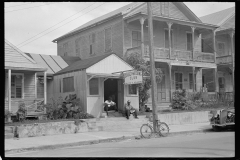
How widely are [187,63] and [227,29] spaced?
723 cm

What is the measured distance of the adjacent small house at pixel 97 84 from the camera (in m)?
18.9

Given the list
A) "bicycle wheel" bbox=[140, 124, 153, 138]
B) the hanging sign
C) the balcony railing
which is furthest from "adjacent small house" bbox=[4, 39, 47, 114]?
the balcony railing

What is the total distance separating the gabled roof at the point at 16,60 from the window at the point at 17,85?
193 centimetres

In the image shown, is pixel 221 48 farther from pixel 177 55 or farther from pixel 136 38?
pixel 136 38

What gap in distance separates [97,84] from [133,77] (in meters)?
2.35

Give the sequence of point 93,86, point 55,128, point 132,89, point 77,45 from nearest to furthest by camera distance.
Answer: point 55,128 < point 93,86 < point 132,89 < point 77,45

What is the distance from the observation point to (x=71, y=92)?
20.0 metres

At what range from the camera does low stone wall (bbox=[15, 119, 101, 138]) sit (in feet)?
49.7

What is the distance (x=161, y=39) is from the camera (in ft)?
91.0

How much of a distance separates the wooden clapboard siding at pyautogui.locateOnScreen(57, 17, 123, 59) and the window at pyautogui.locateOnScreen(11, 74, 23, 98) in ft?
28.5

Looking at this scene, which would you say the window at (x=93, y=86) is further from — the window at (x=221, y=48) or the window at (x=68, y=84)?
the window at (x=221, y=48)

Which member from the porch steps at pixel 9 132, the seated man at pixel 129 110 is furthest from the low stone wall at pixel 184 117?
the porch steps at pixel 9 132

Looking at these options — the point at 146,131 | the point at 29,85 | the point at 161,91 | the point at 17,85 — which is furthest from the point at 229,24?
the point at 17,85

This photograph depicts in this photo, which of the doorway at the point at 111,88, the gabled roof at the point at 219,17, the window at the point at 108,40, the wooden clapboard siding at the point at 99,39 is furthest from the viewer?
the gabled roof at the point at 219,17
